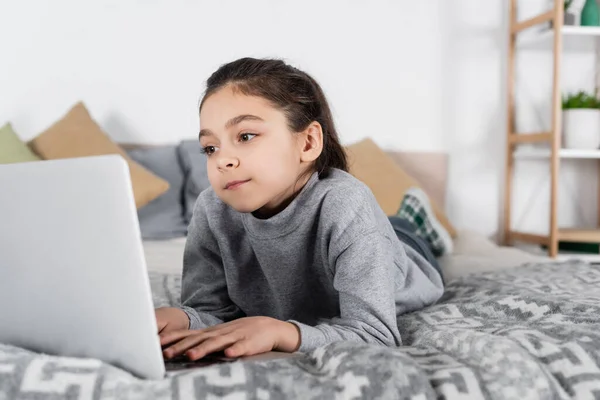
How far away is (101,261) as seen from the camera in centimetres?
68

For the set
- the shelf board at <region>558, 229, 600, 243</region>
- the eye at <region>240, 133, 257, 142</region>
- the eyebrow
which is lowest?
the shelf board at <region>558, 229, 600, 243</region>

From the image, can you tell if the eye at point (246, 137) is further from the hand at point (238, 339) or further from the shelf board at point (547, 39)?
the shelf board at point (547, 39)

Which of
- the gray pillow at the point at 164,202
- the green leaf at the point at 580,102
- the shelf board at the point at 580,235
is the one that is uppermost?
the green leaf at the point at 580,102

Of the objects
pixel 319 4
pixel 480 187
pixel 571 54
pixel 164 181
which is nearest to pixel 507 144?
pixel 480 187

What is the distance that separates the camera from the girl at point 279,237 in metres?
1.01

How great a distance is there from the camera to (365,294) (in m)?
1.03

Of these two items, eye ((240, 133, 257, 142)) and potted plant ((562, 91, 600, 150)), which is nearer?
eye ((240, 133, 257, 142))

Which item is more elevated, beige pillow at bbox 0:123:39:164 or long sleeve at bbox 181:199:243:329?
beige pillow at bbox 0:123:39:164

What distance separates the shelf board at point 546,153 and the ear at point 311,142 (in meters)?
1.93

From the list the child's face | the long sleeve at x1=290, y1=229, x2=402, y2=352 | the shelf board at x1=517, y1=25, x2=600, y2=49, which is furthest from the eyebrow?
the shelf board at x1=517, y1=25, x2=600, y2=49

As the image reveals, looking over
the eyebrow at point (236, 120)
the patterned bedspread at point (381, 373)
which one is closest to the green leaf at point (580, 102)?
the patterned bedspread at point (381, 373)

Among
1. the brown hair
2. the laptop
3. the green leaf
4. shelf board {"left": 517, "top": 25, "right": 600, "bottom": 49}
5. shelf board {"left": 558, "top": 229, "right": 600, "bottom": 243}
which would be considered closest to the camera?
the laptop

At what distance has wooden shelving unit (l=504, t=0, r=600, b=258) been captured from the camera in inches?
111

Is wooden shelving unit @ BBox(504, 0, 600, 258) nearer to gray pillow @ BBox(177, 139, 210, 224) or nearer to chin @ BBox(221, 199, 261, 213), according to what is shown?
gray pillow @ BBox(177, 139, 210, 224)
